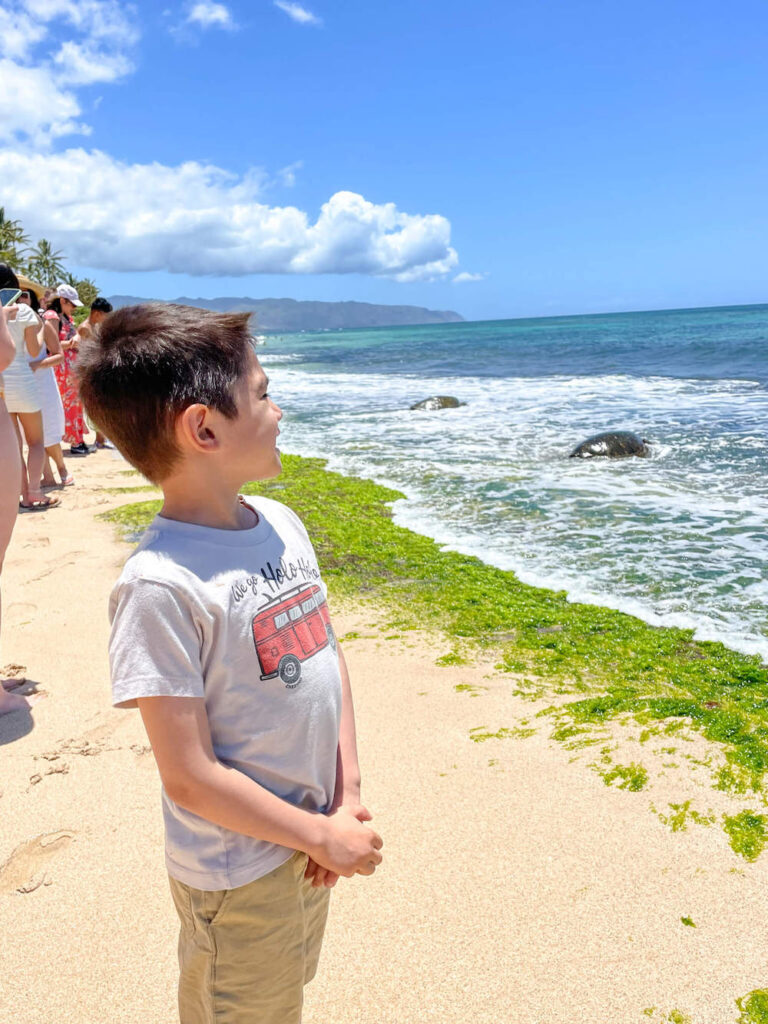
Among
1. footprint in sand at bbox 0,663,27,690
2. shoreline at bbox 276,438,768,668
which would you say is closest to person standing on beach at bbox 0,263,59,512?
footprint in sand at bbox 0,663,27,690

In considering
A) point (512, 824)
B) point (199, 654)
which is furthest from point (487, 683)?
point (199, 654)

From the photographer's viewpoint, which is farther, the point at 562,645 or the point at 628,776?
the point at 562,645

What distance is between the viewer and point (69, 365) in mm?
9977

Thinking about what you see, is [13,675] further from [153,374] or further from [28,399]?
[28,399]

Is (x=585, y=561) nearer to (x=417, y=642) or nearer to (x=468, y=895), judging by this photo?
(x=417, y=642)

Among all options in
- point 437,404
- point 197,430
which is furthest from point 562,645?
point 437,404

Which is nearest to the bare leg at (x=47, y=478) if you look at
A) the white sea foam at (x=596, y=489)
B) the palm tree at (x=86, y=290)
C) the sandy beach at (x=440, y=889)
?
the white sea foam at (x=596, y=489)

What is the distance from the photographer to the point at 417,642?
15.1ft

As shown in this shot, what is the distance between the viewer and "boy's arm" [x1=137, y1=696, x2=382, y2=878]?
1.34 m

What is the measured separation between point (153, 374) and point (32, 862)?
2.08 metres

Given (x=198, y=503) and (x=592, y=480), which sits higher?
(x=198, y=503)

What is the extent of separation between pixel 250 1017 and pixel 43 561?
4.88 meters

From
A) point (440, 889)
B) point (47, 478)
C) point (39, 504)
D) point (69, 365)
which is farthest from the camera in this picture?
point (69, 365)

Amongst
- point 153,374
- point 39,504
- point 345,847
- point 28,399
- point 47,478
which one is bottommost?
point 39,504
